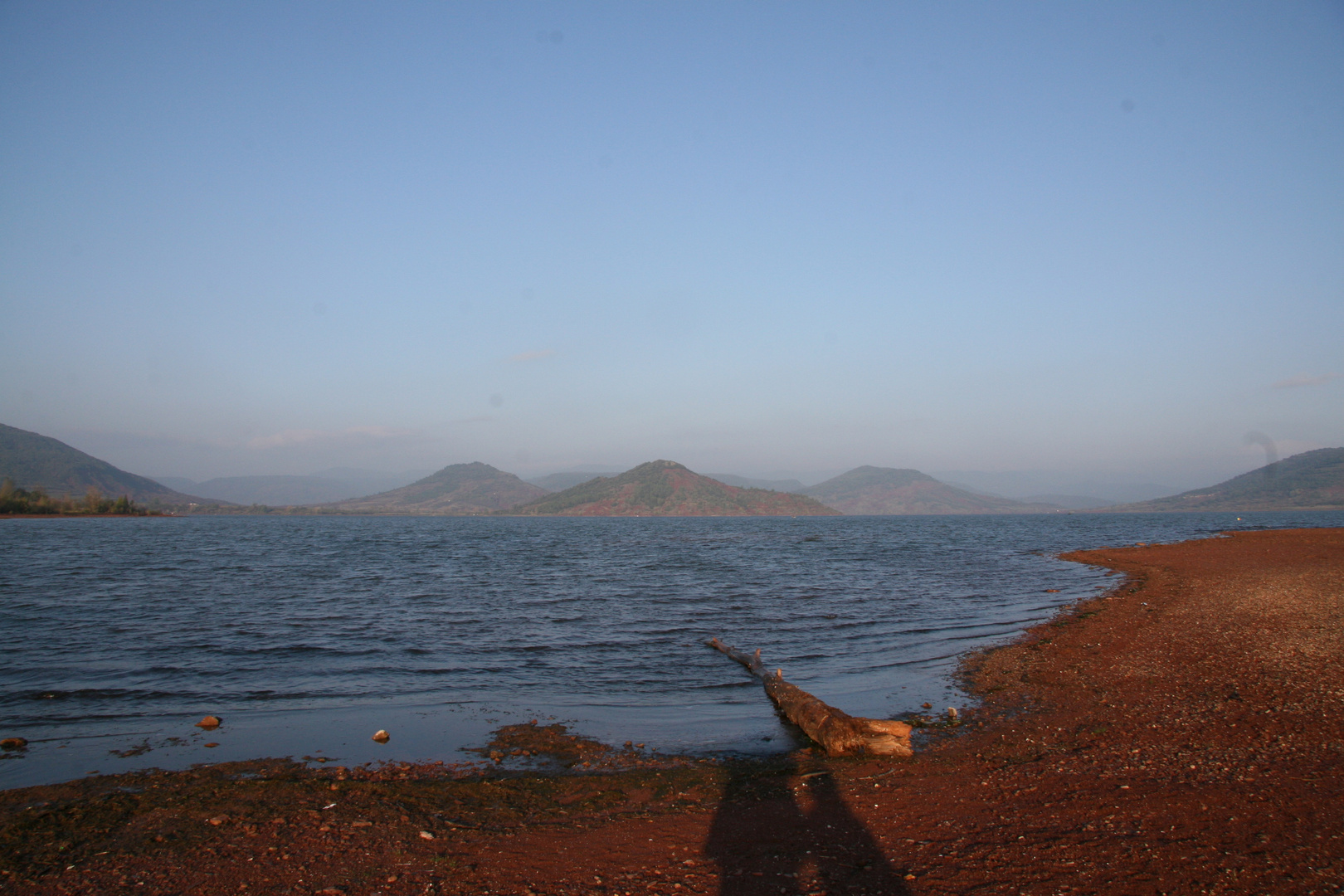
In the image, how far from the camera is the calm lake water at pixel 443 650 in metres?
11.4

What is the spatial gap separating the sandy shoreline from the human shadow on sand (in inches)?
1.3

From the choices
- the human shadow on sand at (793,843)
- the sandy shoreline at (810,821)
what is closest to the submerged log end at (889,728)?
Result: the sandy shoreline at (810,821)

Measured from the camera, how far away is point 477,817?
8039 millimetres

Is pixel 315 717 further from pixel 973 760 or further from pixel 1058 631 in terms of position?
pixel 1058 631

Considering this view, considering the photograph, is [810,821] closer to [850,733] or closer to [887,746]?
[850,733]

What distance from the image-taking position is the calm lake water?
1141 cm

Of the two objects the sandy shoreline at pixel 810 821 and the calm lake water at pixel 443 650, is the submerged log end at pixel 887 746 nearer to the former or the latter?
the sandy shoreline at pixel 810 821

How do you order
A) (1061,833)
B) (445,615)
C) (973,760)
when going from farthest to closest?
(445,615) < (973,760) < (1061,833)

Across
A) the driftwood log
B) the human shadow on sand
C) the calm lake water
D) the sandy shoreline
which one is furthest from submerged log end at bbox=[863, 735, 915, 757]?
the calm lake water

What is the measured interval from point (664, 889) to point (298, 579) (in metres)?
34.7

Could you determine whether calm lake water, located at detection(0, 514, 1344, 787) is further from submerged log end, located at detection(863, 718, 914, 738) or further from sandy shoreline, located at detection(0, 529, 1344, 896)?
sandy shoreline, located at detection(0, 529, 1344, 896)

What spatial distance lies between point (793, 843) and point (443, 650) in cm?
1359

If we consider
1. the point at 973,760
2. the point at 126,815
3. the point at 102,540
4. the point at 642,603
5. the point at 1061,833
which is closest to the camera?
the point at 1061,833

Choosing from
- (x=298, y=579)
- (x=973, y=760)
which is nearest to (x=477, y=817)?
(x=973, y=760)
